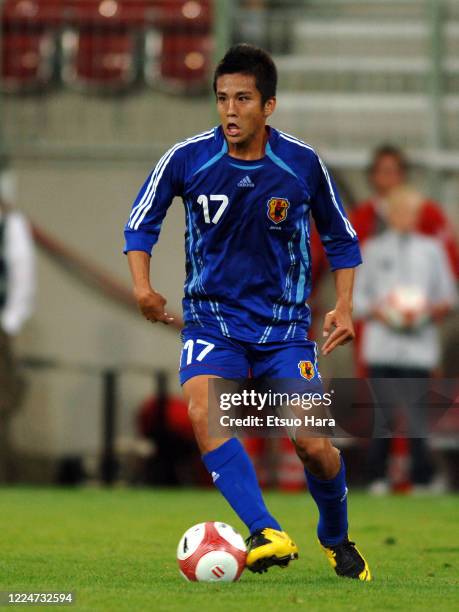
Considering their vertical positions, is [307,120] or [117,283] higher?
[307,120]

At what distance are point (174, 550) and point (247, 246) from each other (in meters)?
1.95

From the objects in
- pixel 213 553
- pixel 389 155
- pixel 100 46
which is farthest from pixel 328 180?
pixel 100 46

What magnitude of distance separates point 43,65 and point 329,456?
8.71 meters

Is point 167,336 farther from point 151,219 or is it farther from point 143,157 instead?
point 151,219

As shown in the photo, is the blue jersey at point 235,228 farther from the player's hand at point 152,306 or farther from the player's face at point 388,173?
the player's face at point 388,173

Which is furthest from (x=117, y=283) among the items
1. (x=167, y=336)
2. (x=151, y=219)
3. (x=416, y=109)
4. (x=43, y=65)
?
(x=151, y=219)

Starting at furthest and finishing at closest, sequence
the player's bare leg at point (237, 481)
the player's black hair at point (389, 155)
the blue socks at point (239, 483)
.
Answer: the player's black hair at point (389, 155) → the blue socks at point (239, 483) → the player's bare leg at point (237, 481)

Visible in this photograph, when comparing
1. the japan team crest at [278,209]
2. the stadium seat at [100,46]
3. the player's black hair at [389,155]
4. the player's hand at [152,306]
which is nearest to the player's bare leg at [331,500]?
the player's hand at [152,306]

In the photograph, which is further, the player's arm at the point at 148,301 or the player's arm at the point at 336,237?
the player's arm at the point at 336,237

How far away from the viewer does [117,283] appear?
541 inches

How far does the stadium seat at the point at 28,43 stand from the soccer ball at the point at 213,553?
8686 mm

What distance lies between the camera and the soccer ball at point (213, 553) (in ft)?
18.7

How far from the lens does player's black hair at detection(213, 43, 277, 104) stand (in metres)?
6.00

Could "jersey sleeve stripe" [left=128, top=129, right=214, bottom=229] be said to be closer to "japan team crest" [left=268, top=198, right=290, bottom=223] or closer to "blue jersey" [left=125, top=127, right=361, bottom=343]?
"blue jersey" [left=125, top=127, right=361, bottom=343]
